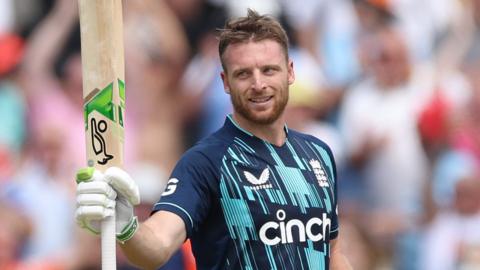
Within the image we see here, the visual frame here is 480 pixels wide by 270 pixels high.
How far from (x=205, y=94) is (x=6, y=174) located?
1.80m

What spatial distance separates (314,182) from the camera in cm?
500

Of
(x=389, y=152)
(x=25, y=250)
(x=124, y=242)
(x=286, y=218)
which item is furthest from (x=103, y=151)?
(x=389, y=152)

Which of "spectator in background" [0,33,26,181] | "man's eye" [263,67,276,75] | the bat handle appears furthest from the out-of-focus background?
the bat handle

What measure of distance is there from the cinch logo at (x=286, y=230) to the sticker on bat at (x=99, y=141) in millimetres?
745

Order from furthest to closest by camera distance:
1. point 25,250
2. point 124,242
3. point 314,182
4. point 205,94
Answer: point 205,94, point 25,250, point 314,182, point 124,242

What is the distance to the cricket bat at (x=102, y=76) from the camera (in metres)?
4.43

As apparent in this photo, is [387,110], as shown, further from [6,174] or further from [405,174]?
[6,174]

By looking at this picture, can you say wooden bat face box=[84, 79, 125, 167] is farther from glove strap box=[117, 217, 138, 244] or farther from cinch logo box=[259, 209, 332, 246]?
cinch logo box=[259, 209, 332, 246]

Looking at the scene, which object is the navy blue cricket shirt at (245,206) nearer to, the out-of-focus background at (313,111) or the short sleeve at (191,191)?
the short sleeve at (191,191)

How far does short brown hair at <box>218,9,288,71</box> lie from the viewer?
193 inches

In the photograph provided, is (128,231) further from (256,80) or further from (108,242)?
(256,80)

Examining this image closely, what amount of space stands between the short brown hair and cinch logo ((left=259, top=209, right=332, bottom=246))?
71cm

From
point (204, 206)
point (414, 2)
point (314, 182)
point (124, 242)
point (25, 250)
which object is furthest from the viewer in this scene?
point (414, 2)

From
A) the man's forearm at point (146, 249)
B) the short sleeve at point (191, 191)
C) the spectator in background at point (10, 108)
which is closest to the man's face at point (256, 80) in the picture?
the short sleeve at point (191, 191)
